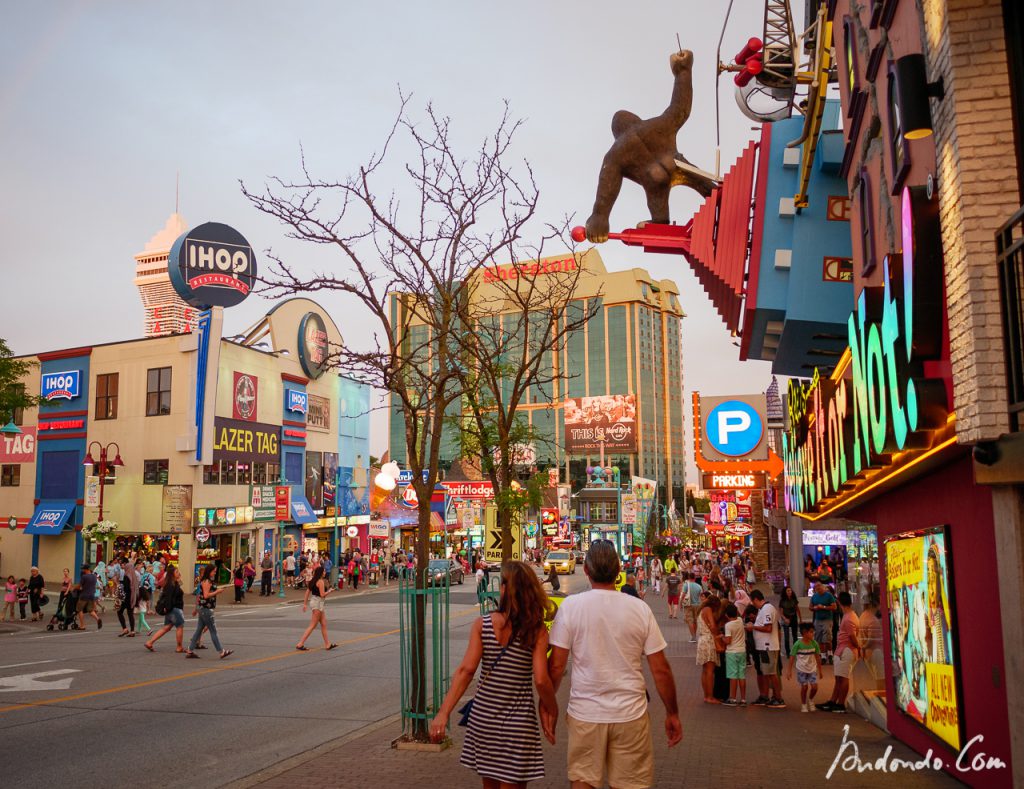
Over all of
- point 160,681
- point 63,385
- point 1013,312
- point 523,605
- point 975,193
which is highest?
point 63,385

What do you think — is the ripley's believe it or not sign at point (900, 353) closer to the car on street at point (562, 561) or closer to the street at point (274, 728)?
the street at point (274, 728)

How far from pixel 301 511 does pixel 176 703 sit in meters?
33.6

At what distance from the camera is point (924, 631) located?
7.99m

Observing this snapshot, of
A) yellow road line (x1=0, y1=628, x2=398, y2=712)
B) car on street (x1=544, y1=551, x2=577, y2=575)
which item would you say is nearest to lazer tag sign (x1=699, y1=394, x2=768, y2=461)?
yellow road line (x1=0, y1=628, x2=398, y2=712)

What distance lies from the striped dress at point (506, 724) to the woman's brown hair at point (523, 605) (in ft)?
0.28

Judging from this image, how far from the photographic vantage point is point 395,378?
11.0m

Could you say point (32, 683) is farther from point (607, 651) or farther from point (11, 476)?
point (11, 476)

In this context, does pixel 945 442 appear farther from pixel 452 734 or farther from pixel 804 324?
pixel 804 324

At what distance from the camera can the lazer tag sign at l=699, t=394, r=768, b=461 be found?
21109 millimetres

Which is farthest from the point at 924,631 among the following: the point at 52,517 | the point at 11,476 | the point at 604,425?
the point at 604,425

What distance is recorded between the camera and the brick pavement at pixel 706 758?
7699 mm

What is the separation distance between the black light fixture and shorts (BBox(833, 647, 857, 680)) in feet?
26.1

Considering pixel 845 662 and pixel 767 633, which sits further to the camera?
pixel 767 633

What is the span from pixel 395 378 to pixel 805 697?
23.8 feet
